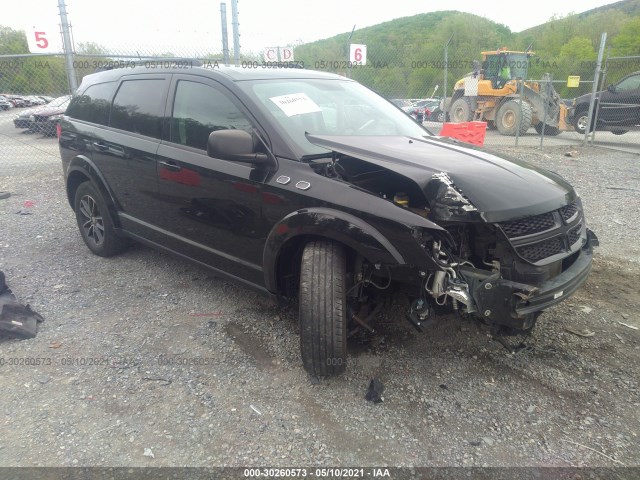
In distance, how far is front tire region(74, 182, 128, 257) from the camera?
446cm

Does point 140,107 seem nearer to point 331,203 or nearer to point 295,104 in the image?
point 295,104

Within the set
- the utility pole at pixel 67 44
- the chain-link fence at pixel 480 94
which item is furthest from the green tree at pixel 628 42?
the utility pole at pixel 67 44

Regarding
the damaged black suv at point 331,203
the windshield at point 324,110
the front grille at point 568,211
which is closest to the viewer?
the damaged black suv at point 331,203

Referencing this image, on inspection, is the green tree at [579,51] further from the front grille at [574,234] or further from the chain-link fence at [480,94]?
the front grille at [574,234]

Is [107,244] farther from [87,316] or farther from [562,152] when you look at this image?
[562,152]

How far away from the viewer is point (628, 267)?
4.30 meters

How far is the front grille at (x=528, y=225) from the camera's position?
95.9 inches

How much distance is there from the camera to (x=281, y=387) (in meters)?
2.78

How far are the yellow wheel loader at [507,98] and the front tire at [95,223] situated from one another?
44.4 feet

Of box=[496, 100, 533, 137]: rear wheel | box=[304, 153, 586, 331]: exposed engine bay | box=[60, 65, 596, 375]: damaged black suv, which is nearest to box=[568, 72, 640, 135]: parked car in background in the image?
box=[496, 100, 533, 137]: rear wheel

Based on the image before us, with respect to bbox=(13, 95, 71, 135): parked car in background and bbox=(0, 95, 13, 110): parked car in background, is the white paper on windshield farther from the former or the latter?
Answer: bbox=(0, 95, 13, 110): parked car in background

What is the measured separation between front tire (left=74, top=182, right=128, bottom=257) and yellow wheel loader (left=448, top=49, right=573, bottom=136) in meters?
13.5

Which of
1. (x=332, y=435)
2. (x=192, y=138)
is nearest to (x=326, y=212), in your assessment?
(x=332, y=435)

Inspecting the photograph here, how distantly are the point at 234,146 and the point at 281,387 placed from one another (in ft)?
4.83
